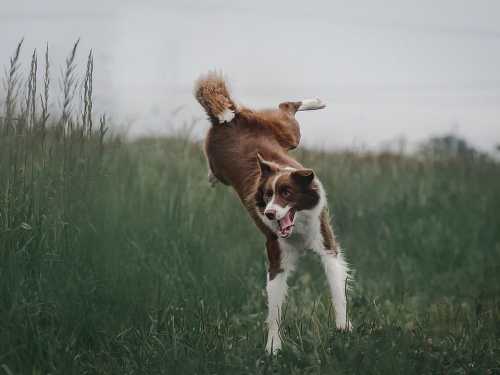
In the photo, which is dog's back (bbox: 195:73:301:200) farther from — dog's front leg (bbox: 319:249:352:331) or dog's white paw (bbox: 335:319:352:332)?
dog's white paw (bbox: 335:319:352:332)

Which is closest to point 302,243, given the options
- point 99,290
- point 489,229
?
point 99,290

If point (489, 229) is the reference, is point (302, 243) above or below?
above

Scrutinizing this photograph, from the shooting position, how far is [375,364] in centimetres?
406

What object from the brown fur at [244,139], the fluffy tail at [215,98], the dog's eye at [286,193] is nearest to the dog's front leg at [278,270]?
the brown fur at [244,139]

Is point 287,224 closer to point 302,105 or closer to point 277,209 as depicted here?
point 277,209

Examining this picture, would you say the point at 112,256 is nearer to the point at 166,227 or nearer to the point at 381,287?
the point at 166,227

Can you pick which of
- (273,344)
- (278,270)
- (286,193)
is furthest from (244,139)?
(273,344)

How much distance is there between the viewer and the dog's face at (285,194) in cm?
419

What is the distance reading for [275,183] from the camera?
4.29 m

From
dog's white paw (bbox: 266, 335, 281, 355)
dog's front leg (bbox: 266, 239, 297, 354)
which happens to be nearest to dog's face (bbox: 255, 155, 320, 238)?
dog's front leg (bbox: 266, 239, 297, 354)

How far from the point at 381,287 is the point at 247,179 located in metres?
2.31

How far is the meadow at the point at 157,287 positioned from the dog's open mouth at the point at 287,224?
0.67m

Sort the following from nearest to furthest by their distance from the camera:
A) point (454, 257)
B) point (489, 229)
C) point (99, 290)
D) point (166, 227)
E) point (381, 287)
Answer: point (99, 290), point (166, 227), point (381, 287), point (454, 257), point (489, 229)

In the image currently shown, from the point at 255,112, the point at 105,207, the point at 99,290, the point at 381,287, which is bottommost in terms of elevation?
the point at 381,287
